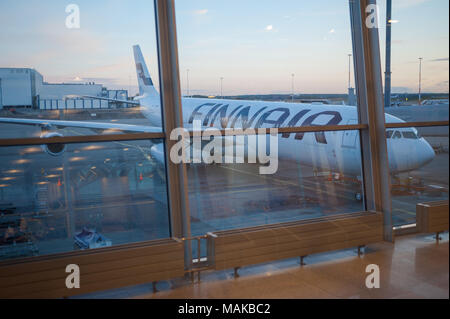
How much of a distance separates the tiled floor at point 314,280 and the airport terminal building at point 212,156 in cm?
3

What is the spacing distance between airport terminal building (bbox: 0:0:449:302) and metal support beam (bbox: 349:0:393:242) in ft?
0.06

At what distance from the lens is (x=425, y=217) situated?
572cm

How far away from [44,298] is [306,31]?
4.51 m

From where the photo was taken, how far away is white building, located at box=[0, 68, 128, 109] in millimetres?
4555

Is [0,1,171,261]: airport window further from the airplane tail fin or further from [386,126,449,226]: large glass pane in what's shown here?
[386,126,449,226]: large glass pane

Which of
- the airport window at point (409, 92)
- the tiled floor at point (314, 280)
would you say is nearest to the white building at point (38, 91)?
the tiled floor at point (314, 280)

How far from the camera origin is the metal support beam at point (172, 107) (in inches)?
186

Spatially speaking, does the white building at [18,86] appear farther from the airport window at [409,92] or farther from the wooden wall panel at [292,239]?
the airport window at [409,92]

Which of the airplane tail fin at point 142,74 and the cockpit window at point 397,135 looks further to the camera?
the cockpit window at point 397,135

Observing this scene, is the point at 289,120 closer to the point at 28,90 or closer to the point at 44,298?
the point at 28,90

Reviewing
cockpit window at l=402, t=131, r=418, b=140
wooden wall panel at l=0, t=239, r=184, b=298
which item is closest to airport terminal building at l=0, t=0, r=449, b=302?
wooden wall panel at l=0, t=239, r=184, b=298

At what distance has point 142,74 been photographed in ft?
16.0
